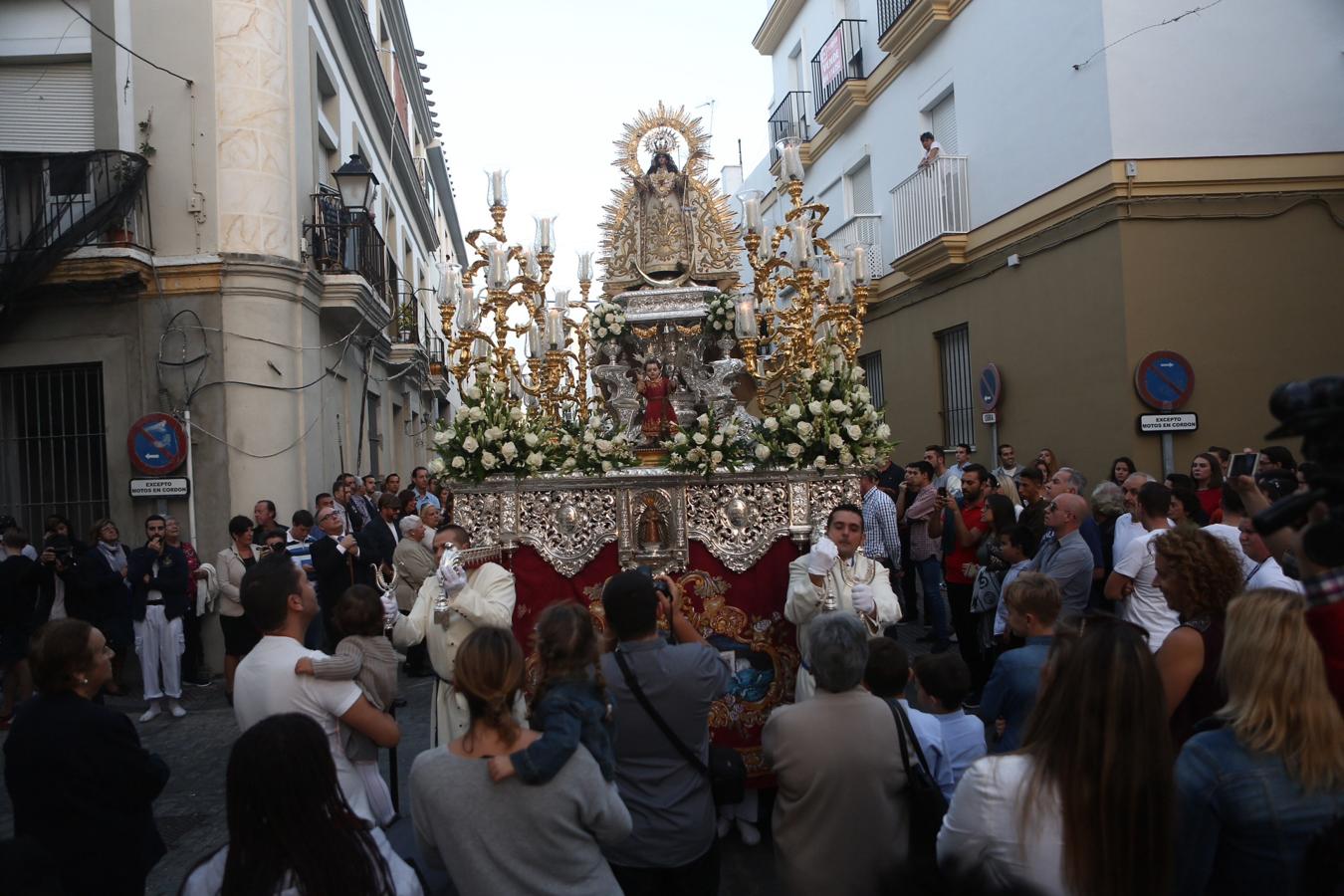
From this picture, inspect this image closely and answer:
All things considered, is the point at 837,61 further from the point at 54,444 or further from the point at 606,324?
the point at 54,444

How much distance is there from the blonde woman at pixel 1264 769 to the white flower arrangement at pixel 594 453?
13.5 ft

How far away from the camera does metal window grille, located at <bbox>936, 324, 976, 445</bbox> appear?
540 inches

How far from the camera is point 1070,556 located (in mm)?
5516

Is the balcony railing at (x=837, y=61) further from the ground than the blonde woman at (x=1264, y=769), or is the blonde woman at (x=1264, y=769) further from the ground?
the balcony railing at (x=837, y=61)

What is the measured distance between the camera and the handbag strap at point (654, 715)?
3.41 metres

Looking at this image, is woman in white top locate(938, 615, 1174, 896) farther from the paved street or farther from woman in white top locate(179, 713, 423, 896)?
the paved street

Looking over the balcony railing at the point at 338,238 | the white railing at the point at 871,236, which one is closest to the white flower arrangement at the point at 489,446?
the balcony railing at the point at 338,238

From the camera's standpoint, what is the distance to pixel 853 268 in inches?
243

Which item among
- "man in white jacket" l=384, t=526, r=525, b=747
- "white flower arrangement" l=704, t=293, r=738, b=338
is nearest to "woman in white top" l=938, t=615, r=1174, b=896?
"man in white jacket" l=384, t=526, r=525, b=747

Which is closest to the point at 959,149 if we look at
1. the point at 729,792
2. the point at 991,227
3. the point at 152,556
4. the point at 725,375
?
the point at 991,227

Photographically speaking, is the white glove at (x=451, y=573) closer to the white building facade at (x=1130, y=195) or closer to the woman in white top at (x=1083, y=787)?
the woman in white top at (x=1083, y=787)

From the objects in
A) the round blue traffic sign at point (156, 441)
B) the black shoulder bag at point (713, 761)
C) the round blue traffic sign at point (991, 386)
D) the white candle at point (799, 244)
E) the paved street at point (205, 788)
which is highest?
the white candle at point (799, 244)

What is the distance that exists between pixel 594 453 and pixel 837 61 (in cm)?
1328

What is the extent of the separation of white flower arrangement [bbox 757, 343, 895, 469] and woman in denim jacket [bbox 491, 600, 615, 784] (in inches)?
108
